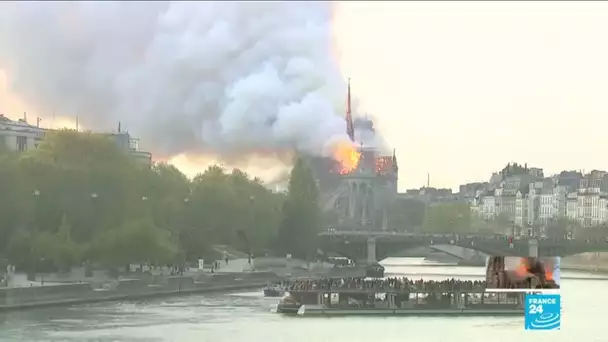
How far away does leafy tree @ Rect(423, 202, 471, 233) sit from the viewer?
66.3 m

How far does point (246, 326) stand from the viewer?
2305cm

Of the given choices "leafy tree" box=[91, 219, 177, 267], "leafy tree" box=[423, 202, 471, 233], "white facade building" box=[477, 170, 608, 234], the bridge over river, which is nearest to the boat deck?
"leafy tree" box=[91, 219, 177, 267]

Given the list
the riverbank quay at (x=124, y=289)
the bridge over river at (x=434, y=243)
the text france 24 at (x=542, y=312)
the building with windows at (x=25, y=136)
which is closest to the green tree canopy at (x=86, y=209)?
the riverbank quay at (x=124, y=289)

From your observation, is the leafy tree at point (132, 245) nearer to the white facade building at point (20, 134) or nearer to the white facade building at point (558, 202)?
the white facade building at point (20, 134)

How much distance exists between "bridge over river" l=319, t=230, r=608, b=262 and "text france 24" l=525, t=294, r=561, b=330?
26.2 m

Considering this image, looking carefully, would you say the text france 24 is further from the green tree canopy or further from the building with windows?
the building with windows

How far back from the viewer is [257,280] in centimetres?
3562

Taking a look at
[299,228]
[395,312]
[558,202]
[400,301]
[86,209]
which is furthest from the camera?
[558,202]

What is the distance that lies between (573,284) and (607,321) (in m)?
12.7

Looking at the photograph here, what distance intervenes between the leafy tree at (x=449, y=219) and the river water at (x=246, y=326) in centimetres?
3874

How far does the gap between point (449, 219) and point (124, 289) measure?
4098cm

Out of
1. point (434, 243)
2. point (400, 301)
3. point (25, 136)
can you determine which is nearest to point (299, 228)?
point (434, 243)

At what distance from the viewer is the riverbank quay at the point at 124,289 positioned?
2409cm

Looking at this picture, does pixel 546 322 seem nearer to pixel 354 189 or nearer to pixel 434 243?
pixel 434 243
